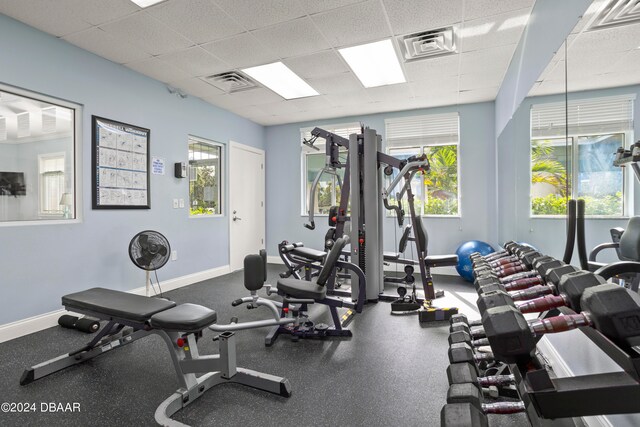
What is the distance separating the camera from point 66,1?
2516mm

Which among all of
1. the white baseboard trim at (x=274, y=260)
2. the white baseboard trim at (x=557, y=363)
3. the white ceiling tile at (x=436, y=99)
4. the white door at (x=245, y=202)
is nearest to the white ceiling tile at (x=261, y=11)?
the white ceiling tile at (x=436, y=99)

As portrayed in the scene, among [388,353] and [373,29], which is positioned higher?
[373,29]

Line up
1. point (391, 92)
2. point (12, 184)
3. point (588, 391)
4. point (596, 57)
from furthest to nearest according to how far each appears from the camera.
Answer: point (391, 92) → point (12, 184) → point (596, 57) → point (588, 391)

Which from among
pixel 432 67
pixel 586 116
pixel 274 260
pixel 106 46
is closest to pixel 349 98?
pixel 432 67

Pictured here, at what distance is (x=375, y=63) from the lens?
367 cm

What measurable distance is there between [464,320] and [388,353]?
0.95 metres

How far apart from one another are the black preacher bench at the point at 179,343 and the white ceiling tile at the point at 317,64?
2778mm

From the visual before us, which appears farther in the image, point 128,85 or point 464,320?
point 128,85

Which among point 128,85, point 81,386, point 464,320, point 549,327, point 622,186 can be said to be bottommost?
point 81,386

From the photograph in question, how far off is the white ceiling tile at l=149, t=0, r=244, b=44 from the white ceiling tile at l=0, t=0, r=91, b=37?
0.69 metres

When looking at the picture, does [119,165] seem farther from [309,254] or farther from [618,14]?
[618,14]

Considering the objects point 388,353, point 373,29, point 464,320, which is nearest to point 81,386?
point 388,353

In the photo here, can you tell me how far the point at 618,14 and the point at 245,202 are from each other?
515 cm

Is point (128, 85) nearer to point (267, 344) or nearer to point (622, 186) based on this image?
point (267, 344)
